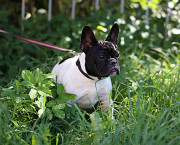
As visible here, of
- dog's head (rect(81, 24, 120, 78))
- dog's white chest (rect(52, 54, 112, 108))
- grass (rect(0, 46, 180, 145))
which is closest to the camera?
grass (rect(0, 46, 180, 145))

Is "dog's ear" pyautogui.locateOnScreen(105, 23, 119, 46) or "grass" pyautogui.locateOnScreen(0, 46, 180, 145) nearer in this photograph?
"grass" pyautogui.locateOnScreen(0, 46, 180, 145)

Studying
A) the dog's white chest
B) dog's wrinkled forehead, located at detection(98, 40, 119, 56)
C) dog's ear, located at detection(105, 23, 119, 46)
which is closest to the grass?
the dog's white chest

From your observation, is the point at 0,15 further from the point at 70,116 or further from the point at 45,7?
Result: the point at 70,116

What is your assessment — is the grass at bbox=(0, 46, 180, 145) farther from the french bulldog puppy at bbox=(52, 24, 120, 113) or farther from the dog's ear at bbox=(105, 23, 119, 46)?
the dog's ear at bbox=(105, 23, 119, 46)

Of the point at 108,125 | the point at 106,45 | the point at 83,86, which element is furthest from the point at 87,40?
the point at 108,125

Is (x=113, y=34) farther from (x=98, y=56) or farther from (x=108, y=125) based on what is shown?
(x=108, y=125)

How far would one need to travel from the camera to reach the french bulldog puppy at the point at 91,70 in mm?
2055

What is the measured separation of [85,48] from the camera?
6.99 ft

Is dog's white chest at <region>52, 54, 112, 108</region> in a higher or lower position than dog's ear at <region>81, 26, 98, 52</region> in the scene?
lower

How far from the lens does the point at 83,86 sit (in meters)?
2.18

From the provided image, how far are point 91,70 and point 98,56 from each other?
0.41 ft

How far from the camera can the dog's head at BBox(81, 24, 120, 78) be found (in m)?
2.04

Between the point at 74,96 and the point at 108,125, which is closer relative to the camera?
the point at 108,125

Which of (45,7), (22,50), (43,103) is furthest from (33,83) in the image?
(45,7)
